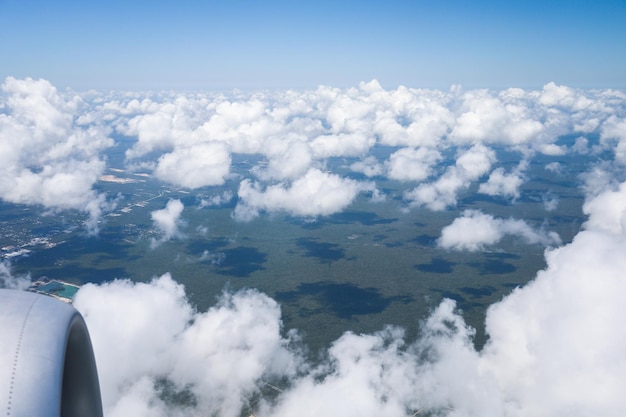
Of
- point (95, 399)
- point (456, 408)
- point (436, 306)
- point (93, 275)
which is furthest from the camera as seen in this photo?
point (93, 275)

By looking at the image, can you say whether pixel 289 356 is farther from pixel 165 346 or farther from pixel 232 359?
pixel 165 346

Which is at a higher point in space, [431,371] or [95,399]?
[95,399]

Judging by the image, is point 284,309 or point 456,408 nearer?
point 456,408

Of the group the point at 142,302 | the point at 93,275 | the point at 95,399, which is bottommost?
the point at 93,275

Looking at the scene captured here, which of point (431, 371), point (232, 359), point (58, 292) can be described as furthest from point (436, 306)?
point (58, 292)

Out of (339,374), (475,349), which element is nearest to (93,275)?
(339,374)

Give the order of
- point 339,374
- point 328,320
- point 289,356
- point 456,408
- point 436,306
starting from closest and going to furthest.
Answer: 1. point 456,408
2. point 339,374
3. point 289,356
4. point 328,320
5. point 436,306

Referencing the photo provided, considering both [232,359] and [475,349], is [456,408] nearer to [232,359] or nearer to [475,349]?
[475,349]
